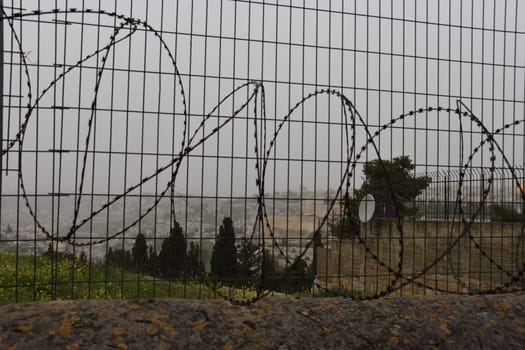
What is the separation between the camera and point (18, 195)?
16.5 ft

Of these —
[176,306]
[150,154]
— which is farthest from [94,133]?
[176,306]

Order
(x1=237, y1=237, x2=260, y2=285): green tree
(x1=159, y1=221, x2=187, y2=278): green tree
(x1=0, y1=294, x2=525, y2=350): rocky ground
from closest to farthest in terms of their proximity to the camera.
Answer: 1. (x1=0, y1=294, x2=525, y2=350): rocky ground
2. (x1=237, y1=237, x2=260, y2=285): green tree
3. (x1=159, y1=221, x2=187, y2=278): green tree

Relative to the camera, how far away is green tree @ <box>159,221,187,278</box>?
5700mm

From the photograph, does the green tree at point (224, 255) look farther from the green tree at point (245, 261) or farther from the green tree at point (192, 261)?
the green tree at point (192, 261)

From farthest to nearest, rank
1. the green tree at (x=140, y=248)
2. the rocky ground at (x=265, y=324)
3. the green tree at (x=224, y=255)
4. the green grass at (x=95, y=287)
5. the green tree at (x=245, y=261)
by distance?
the green grass at (x=95, y=287), the green tree at (x=224, y=255), the green tree at (x=245, y=261), the green tree at (x=140, y=248), the rocky ground at (x=265, y=324)

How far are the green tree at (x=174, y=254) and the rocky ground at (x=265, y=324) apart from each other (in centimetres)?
94

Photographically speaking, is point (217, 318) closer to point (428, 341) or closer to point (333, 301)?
point (333, 301)

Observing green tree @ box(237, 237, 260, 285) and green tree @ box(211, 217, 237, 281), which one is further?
green tree @ box(211, 217, 237, 281)

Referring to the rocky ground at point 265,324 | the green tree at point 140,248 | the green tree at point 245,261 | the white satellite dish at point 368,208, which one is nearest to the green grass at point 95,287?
the green tree at point 245,261

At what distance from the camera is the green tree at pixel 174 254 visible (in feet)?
18.7

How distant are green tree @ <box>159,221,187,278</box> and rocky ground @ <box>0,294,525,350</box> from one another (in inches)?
36.9

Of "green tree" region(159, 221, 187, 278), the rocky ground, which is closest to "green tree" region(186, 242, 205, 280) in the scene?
"green tree" region(159, 221, 187, 278)

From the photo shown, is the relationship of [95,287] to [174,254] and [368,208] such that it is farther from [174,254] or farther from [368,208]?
[368,208]

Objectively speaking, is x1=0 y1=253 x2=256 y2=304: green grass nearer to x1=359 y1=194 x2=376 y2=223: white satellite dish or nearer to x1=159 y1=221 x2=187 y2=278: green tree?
x1=159 y1=221 x2=187 y2=278: green tree
